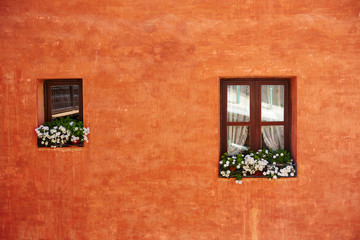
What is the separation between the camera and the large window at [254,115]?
419 cm

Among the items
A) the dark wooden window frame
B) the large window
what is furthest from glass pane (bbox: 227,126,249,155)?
the dark wooden window frame

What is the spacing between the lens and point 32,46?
4031mm

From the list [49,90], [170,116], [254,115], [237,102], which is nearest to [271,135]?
[254,115]

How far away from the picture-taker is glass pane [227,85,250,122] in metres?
4.21

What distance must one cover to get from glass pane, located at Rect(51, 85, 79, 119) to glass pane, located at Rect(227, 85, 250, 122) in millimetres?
2300

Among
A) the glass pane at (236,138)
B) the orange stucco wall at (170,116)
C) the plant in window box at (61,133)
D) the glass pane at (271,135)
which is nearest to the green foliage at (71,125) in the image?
the plant in window box at (61,133)

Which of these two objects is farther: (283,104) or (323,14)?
(283,104)

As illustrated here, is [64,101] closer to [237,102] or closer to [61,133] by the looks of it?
[61,133]

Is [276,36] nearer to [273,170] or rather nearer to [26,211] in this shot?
[273,170]

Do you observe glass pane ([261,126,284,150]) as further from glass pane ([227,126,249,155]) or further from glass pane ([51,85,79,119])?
glass pane ([51,85,79,119])

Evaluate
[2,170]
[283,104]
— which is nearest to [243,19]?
[283,104]

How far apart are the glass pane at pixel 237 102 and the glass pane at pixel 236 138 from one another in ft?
0.46

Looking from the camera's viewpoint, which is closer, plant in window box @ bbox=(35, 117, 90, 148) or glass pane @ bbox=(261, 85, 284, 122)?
plant in window box @ bbox=(35, 117, 90, 148)

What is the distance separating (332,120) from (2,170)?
4.74 meters
